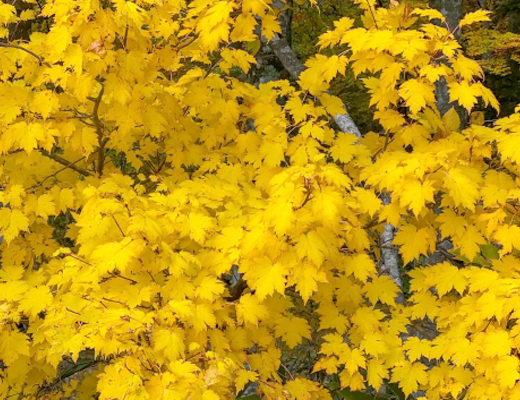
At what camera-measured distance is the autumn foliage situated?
2582 mm

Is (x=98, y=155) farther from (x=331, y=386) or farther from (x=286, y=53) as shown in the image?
(x=331, y=386)

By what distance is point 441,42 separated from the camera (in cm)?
284

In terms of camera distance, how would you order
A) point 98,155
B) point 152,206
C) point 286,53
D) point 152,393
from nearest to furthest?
point 152,393 < point 152,206 < point 98,155 < point 286,53

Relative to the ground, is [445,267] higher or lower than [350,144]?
lower

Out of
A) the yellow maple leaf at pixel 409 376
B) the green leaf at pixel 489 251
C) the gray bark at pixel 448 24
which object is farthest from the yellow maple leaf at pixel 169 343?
the gray bark at pixel 448 24

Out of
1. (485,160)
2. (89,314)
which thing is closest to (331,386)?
(485,160)

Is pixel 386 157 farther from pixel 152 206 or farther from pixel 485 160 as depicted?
pixel 152 206

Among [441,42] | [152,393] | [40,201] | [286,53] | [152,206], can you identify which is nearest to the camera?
[152,393]

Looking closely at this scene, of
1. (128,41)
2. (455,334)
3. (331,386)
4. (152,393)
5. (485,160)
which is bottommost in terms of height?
(331,386)

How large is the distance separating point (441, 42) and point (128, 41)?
5.88 ft

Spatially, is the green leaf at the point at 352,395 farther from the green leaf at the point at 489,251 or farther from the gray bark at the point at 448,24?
the gray bark at the point at 448,24

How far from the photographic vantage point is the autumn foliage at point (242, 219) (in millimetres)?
2582

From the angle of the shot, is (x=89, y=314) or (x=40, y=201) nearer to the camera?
(x=89, y=314)

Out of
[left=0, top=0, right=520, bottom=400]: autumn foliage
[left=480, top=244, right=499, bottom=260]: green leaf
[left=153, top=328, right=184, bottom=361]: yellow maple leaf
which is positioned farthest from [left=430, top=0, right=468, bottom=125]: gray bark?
[left=153, top=328, right=184, bottom=361]: yellow maple leaf
